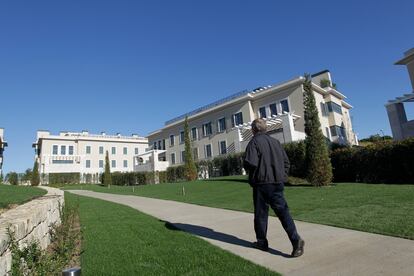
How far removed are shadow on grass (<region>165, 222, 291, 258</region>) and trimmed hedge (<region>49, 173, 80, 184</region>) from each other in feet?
155

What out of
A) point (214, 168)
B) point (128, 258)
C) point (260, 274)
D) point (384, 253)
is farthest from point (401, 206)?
point (214, 168)

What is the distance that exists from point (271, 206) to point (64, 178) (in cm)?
5130

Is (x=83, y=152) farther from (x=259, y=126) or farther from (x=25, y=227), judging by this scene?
(x=259, y=126)

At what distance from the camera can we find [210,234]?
596 cm

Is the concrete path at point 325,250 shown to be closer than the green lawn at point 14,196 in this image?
Yes

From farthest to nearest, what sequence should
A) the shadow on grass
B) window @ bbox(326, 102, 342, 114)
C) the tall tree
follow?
window @ bbox(326, 102, 342, 114) < the tall tree < the shadow on grass

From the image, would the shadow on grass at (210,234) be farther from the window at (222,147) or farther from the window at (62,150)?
the window at (62,150)

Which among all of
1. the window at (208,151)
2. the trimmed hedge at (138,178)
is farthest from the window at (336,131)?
the trimmed hedge at (138,178)

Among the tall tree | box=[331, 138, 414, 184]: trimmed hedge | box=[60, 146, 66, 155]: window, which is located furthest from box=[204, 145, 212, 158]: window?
box=[60, 146, 66, 155]: window

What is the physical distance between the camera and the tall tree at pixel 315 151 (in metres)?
14.2

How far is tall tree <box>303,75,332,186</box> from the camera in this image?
46.6 ft

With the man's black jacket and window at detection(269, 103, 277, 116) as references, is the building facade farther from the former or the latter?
the man's black jacket

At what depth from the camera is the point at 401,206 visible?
7.10 m

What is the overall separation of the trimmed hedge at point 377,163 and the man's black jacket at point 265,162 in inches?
448
